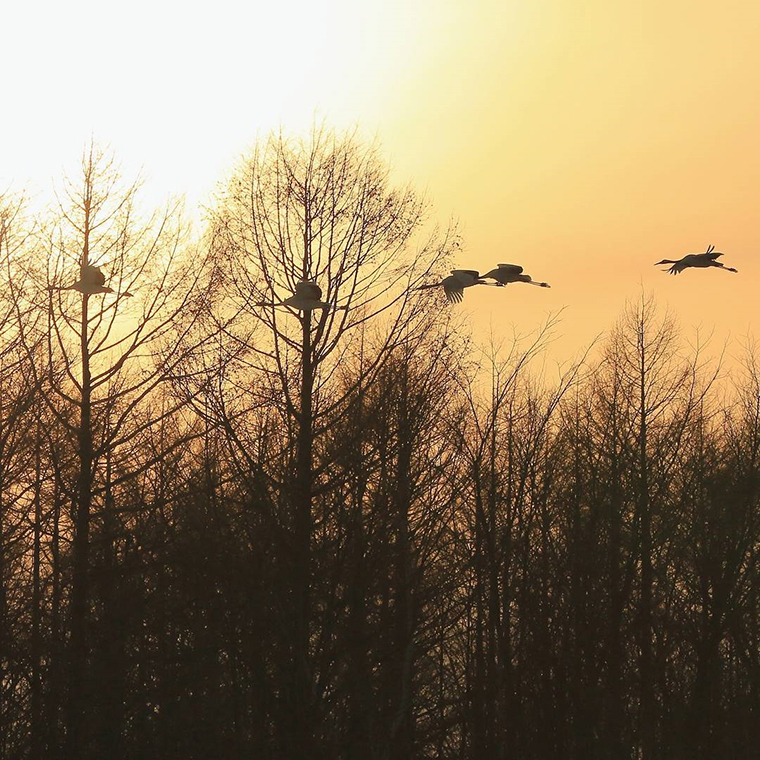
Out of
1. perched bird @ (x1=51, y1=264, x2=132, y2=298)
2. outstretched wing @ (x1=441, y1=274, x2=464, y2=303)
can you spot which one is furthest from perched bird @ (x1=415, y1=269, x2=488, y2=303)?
perched bird @ (x1=51, y1=264, x2=132, y2=298)

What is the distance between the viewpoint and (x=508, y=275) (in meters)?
16.6

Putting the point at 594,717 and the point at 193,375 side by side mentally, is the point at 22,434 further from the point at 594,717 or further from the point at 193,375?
the point at 594,717

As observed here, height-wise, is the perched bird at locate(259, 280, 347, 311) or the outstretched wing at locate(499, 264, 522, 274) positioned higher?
the outstretched wing at locate(499, 264, 522, 274)

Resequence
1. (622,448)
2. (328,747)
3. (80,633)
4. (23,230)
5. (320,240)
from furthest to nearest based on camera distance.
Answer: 1. (622,448)
2. (320,240)
3. (23,230)
4. (80,633)
5. (328,747)

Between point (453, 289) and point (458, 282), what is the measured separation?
0.18 meters

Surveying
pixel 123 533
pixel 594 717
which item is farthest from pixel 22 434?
pixel 594 717

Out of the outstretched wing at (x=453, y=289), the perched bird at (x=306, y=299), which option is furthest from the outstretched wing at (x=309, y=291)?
the outstretched wing at (x=453, y=289)

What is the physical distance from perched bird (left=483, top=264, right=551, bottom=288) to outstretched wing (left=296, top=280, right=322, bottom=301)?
2592 mm

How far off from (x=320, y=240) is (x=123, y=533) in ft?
17.2

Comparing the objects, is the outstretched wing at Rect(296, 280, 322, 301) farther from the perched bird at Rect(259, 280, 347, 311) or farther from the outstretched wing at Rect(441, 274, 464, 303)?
the outstretched wing at Rect(441, 274, 464, 303)

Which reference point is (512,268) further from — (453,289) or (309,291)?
(309,291)

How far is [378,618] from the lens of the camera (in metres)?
13.0

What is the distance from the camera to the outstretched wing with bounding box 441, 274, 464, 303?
A: 1567 centimetres

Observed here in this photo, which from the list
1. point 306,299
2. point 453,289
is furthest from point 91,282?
point 453,289
